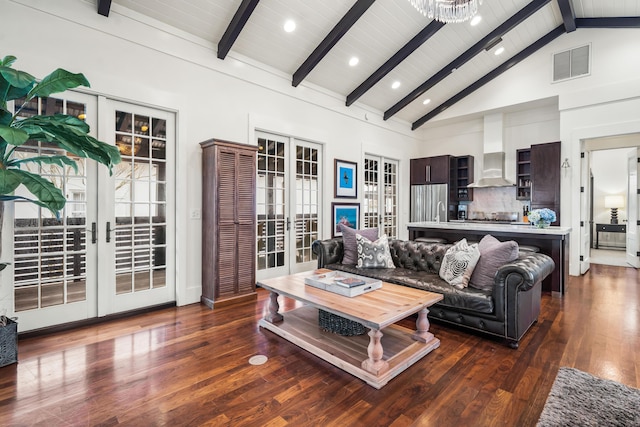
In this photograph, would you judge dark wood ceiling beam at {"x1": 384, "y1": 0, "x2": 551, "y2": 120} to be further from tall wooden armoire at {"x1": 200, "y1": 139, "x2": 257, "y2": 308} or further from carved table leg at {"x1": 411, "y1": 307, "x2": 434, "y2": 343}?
carved table leg at {"x1": 411, "y1": 307, "x2": 434, "y2": 343}

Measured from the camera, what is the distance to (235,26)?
12.4 ft

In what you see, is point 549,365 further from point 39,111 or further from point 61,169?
point 39,111

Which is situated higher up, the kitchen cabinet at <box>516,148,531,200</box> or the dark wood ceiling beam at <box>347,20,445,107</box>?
the dark wood ceiling beam at <box>347,20,445,107</box>

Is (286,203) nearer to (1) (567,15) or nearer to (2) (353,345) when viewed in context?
(2) (353,345)

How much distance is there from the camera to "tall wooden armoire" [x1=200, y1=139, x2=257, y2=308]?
383 cm

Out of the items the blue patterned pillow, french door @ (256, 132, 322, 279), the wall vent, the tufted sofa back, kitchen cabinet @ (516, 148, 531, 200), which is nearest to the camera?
the tufted sofa back

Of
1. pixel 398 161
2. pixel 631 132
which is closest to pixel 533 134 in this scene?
pixel 631 132

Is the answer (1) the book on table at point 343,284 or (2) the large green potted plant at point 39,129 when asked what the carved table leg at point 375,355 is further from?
(2) the large green potted plant at point 39,129

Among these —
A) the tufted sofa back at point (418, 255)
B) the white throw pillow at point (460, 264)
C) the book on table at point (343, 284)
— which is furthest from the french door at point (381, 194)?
the book on table at point (343, 284)

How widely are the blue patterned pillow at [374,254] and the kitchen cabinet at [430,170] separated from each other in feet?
13.5

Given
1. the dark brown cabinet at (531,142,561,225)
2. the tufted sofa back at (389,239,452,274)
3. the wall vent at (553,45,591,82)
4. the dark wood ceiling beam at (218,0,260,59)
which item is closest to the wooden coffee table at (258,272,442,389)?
the tufted sofa back at (389,239,452,274)

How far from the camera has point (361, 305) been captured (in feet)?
8.11

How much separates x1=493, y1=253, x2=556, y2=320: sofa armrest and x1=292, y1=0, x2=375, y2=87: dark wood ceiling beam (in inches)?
138

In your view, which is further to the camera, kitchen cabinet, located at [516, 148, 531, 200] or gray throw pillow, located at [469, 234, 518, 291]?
kitchen cabinet, located at [516, 148, 531, 200]
